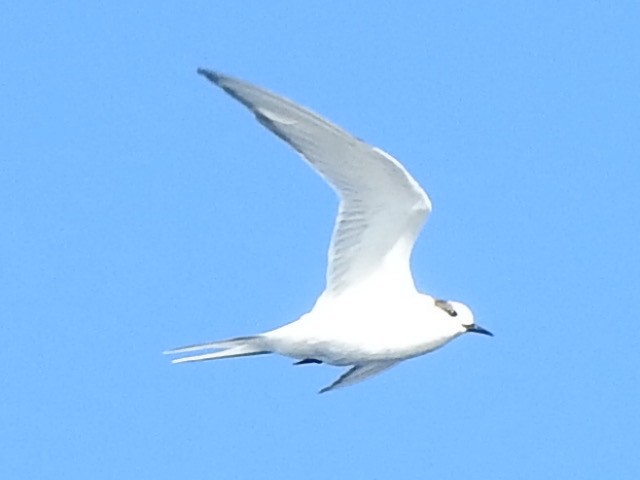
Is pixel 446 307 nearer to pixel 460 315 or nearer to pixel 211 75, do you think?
pixel 460 315

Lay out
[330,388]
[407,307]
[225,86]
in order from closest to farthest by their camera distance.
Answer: [225,86]
[407,307]
[330,388]

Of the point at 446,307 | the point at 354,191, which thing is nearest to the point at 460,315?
the point at 446,307

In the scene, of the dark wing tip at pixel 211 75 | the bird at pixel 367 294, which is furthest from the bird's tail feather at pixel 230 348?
the dark wing tip at pixel 211 75

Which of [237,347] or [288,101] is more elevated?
[288,101]

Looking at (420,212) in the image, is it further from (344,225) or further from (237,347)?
(237,347)

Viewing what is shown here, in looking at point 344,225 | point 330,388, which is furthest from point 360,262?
point 330,388

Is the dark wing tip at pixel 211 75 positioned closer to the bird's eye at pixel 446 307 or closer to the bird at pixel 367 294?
Result: the bird at pixel 367 294
